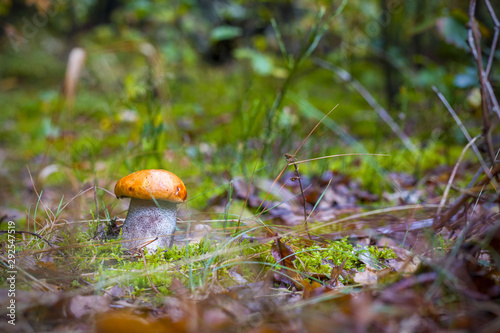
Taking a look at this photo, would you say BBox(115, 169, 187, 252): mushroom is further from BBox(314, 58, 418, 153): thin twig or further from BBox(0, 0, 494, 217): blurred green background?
BBox(314, 58, 418, 153): thin twig

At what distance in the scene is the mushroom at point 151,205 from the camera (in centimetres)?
123

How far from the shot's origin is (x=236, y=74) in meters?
7.39

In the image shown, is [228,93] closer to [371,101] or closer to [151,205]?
[371,101]

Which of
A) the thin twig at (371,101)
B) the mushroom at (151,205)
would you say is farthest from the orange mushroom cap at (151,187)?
the thin twig at (371,101)

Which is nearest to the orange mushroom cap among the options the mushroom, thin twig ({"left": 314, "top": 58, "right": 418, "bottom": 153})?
the mushroom

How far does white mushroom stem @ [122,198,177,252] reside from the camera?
4.24 ft

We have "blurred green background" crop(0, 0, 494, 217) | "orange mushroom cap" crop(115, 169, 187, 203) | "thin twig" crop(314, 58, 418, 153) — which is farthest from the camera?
"thin twig" crop(314, 58, 418, 153)

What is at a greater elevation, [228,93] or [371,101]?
[371,101]

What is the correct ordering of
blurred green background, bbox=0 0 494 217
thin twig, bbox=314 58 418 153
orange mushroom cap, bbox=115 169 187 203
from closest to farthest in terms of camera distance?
orange mushroom cap, bbox=115 169 187 203, blurred green background, bbox=0 0 494 217, thin twig, bbox=314 58 418 153

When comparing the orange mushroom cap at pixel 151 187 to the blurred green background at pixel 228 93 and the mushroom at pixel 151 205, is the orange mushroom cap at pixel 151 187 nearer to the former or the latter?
the mushroom at pixel 151 205

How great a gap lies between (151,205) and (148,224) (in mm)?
76

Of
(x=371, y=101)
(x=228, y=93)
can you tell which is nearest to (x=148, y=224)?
(x=371, y=101)

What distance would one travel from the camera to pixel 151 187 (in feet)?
4.04

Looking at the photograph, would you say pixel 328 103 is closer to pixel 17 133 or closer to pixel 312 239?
pixel 312 239
